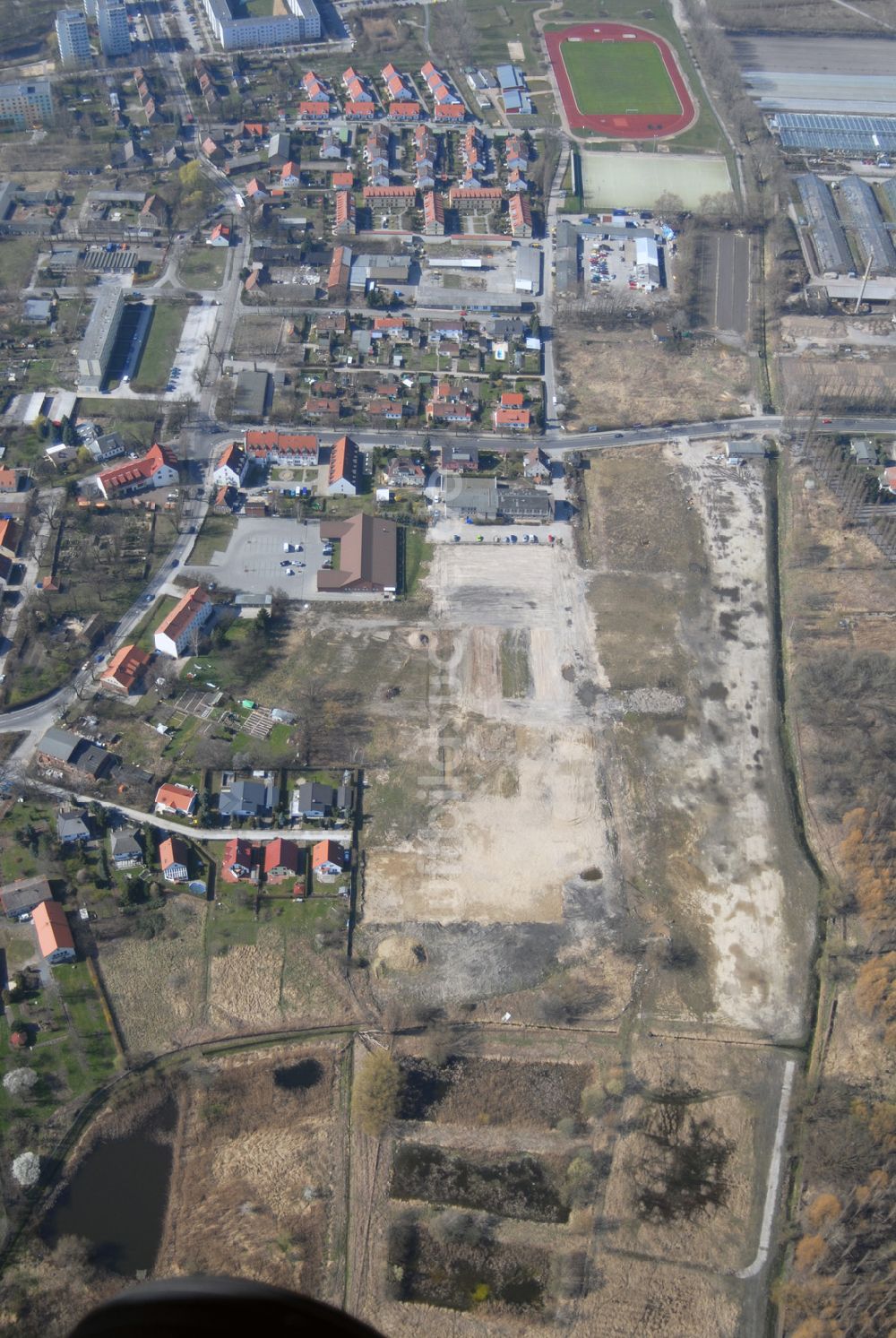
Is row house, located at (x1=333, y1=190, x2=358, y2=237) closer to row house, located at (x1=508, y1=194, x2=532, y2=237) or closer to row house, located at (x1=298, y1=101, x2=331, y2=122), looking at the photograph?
row house, located at (x1=508, y1=194, x2=532, y2=237)

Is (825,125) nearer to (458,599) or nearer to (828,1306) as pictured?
(458,599)

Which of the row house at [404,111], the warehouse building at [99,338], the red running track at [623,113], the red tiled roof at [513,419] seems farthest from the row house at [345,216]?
the red tiled roof at [513,419]

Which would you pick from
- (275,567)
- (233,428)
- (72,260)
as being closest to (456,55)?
(72,260)

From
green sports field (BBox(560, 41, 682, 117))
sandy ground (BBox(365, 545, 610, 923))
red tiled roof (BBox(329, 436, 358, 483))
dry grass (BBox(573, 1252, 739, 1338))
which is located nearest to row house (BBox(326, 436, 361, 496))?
red tiled roof (BBox(329, 436, 358, 483))

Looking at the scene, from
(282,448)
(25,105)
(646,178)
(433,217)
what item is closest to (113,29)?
(25,105)

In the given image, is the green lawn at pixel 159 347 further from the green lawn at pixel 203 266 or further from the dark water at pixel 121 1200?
the dark water at pixel 121 1200

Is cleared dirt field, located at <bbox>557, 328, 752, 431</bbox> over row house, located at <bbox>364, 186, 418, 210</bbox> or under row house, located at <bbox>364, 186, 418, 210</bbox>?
under

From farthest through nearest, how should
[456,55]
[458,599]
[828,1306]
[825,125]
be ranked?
[456,55] → [825,125] → [458,599] → [828,1306]
